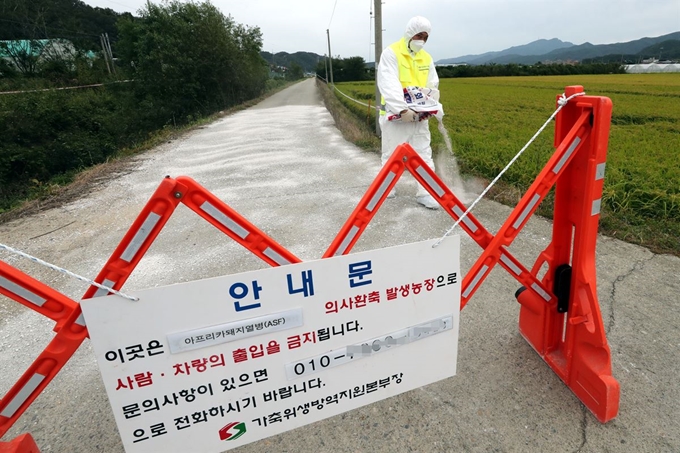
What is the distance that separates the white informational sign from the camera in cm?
139

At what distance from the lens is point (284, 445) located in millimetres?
1926

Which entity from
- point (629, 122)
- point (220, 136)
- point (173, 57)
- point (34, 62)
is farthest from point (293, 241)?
point (34, 62)

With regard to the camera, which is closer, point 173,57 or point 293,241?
point 293,241

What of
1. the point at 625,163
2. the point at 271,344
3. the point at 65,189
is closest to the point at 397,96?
the point at 271,344

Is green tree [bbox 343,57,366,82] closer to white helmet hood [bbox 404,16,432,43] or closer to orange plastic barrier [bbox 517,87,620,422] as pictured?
white helmet hood [bbox 404,16,432,43]

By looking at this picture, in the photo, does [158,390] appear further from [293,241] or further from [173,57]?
[173,57]

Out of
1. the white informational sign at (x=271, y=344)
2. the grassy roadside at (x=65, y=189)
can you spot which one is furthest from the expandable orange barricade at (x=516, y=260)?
the grassy roadside at (x=65, y=189)

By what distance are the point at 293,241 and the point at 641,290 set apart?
116 inches

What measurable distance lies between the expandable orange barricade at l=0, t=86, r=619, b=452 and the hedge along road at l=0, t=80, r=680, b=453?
0.71 feet

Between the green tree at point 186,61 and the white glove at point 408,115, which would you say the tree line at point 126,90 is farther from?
the white glove at point 408,115

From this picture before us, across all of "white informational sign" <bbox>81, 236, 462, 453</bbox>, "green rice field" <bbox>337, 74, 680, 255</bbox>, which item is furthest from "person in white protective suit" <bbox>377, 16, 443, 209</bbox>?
"white informational sign" <bbox>81, 236, 462, 453</bbox>

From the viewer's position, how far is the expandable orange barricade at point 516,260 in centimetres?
138

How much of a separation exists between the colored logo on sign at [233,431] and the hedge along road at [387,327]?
1.12 ft

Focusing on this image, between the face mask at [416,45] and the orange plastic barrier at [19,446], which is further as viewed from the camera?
the face mask at [416,45]
